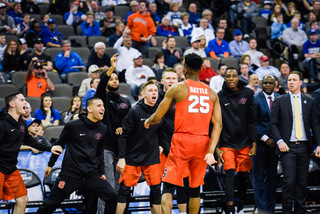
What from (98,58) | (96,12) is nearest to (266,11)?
(96,12)

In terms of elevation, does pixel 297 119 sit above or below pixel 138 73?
below

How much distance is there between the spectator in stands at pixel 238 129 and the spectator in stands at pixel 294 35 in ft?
23.6

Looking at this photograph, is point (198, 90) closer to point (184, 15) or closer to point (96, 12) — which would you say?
point (184, 15)

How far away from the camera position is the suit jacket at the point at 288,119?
7352 mm

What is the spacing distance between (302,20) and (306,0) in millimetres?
1349

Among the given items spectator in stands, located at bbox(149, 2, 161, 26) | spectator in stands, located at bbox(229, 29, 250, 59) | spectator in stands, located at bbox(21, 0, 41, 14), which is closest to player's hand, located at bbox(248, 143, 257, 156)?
spectator in stands, located at bbox(229, 29, 250, 59)

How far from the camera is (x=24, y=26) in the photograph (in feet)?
41.9

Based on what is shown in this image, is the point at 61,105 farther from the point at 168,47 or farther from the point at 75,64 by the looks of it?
the point at 168,47

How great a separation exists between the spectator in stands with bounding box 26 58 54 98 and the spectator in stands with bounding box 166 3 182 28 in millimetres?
5052

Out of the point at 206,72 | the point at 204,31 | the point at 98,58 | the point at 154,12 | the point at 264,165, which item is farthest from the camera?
the point at 154,12

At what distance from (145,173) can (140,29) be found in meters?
6.30

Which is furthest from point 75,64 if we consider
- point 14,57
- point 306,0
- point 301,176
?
point 306,0

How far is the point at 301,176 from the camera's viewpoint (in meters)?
7.23

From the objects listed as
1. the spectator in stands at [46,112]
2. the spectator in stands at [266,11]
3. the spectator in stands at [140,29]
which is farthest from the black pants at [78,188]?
the spectator in stands at [266,11]
